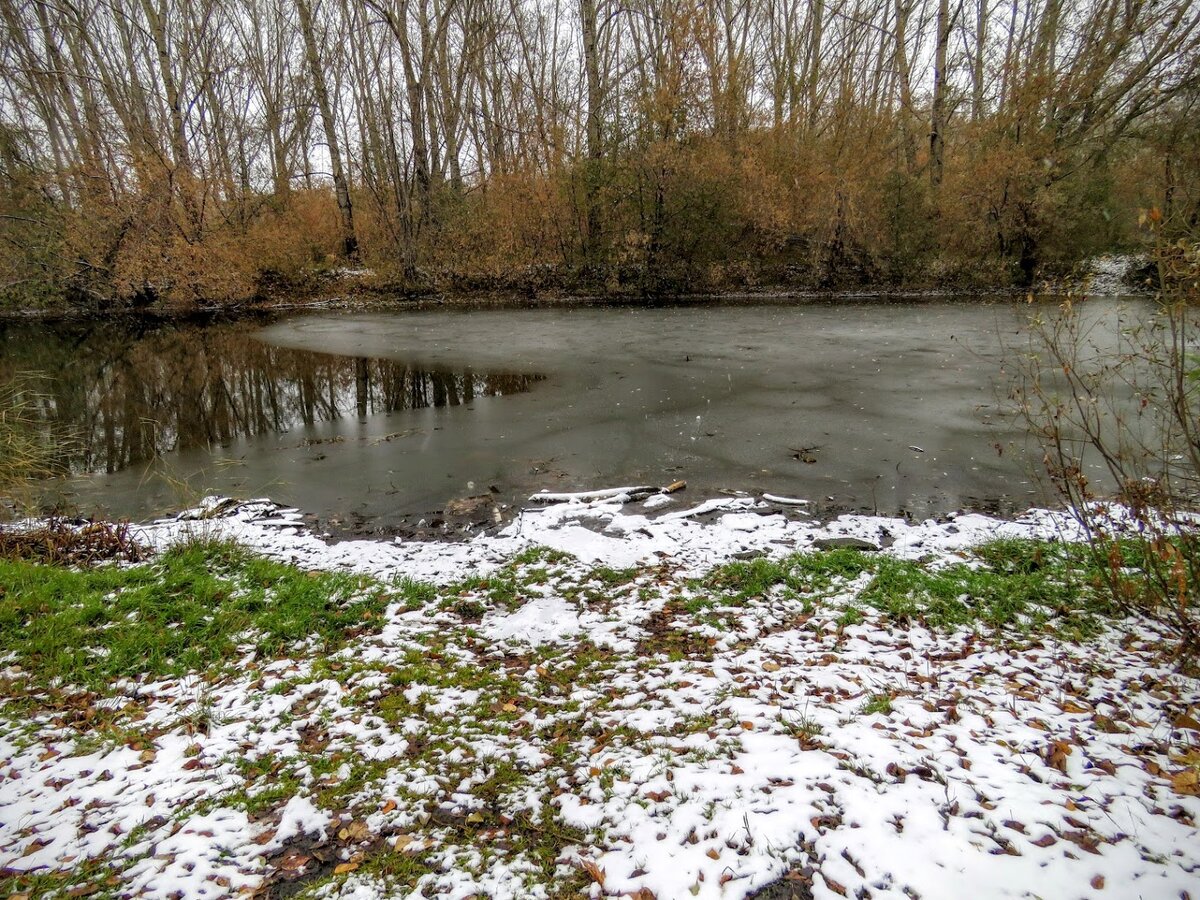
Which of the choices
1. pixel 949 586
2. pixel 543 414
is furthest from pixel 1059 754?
pixel 543 414

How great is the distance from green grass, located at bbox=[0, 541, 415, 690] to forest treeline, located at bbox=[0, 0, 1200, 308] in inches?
848

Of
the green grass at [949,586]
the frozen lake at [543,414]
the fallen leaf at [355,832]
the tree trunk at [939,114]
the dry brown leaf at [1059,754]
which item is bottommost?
the fallen leaf at [355,832]

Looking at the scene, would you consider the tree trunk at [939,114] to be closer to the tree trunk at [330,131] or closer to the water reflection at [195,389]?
the water reflection at [195,389]

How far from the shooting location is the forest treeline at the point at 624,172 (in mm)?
21750

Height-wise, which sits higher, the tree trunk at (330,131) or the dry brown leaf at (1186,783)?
the tree trunk at (330,131)

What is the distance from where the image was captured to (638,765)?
308cm

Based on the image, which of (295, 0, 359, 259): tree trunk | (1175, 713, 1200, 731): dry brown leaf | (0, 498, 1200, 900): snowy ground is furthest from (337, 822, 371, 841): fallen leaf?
(295, 0, 359, 259): tree trunk

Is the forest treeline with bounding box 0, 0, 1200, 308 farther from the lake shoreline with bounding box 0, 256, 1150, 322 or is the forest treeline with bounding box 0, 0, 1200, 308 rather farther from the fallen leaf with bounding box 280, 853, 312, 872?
the fallen leaf with bounding box 280, 853, 312, 872

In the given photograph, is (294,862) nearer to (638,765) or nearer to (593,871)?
(593,871)

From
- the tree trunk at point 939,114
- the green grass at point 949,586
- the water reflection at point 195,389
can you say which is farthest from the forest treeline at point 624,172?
the green grass at point 949,586

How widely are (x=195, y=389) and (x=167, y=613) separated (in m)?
9.98

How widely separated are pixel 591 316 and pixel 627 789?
1909cm

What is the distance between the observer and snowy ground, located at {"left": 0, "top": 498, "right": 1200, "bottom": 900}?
2.46 metres

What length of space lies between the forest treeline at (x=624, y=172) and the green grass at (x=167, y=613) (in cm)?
2155
